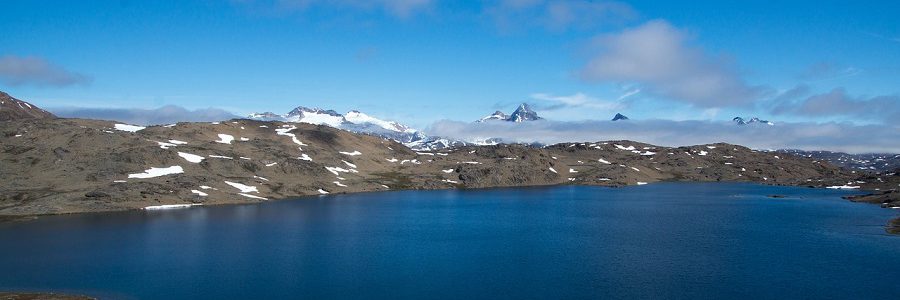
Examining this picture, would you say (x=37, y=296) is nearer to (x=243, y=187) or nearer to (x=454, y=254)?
(x=454, y=254)

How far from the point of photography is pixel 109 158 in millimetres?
187125

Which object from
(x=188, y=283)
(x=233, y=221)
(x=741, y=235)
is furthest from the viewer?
(x=233, y=221)

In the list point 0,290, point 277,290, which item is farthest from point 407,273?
point 0,290

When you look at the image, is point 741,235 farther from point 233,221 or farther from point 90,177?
point 90,177

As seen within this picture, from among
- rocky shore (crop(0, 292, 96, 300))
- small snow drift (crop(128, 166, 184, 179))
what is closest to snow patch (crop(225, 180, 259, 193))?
small snow drift (crop(128, 166, 184, 179))

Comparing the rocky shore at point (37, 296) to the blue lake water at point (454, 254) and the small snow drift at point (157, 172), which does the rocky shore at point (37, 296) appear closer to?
the blue lake water at point (454, 254)

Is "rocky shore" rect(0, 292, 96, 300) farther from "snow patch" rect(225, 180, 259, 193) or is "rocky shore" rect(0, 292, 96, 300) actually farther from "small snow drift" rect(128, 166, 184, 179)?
"small snow drift" rect(128, 166, 184, 179)

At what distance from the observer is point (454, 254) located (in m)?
89.8

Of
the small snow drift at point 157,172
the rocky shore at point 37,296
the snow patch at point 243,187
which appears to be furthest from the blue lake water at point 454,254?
the small snow drift at point 157,172

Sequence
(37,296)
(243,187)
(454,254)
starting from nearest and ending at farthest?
(37,296) < (454,254) < (243,187)

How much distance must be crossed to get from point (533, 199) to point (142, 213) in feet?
350

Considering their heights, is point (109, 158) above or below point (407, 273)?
above

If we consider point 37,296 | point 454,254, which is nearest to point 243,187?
point 454,254

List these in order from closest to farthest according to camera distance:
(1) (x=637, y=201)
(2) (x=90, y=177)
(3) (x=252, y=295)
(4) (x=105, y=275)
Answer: (3) (x=252, y=295), (4) (x=105, y=275), (2) (x=90, y=177), (1) (x=637, y=201)
